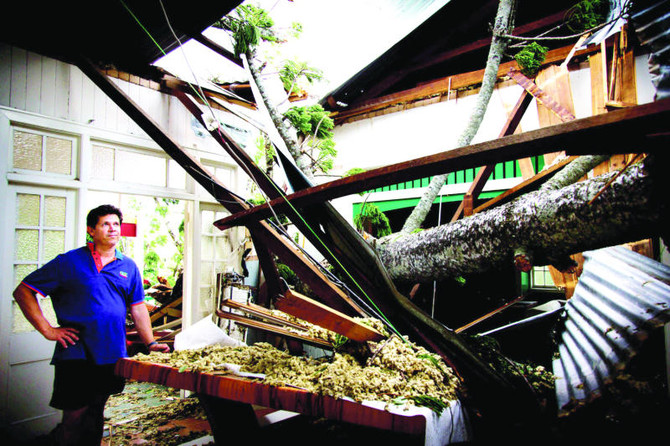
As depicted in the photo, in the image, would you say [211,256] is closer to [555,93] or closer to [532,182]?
[532,182]

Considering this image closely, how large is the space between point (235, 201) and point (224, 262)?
9.31 feet

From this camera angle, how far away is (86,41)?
14.1ft

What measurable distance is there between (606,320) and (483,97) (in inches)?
137

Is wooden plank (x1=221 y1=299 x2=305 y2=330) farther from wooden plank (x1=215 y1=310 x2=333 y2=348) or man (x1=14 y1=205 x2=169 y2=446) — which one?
man (x1=14 y1=205 x2=169 y2=446)

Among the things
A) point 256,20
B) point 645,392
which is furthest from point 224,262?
point 645,392

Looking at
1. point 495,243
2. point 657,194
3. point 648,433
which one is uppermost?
point 657,194

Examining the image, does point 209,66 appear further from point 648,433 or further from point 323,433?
point 648,433

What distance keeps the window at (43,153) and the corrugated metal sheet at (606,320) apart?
5434 millimetres

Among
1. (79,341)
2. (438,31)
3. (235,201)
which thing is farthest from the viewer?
(438,31)

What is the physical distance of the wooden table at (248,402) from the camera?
5.44 ft

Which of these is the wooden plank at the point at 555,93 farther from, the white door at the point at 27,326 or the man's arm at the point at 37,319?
the white door at the point at 27,326

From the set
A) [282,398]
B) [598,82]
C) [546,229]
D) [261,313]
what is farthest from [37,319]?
[598,82]

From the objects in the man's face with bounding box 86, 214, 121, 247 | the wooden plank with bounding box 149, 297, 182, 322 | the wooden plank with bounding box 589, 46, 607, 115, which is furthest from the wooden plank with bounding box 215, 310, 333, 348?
the wooden plank with bounding box 149, 297, 182, 322

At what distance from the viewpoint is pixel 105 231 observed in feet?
10.3
